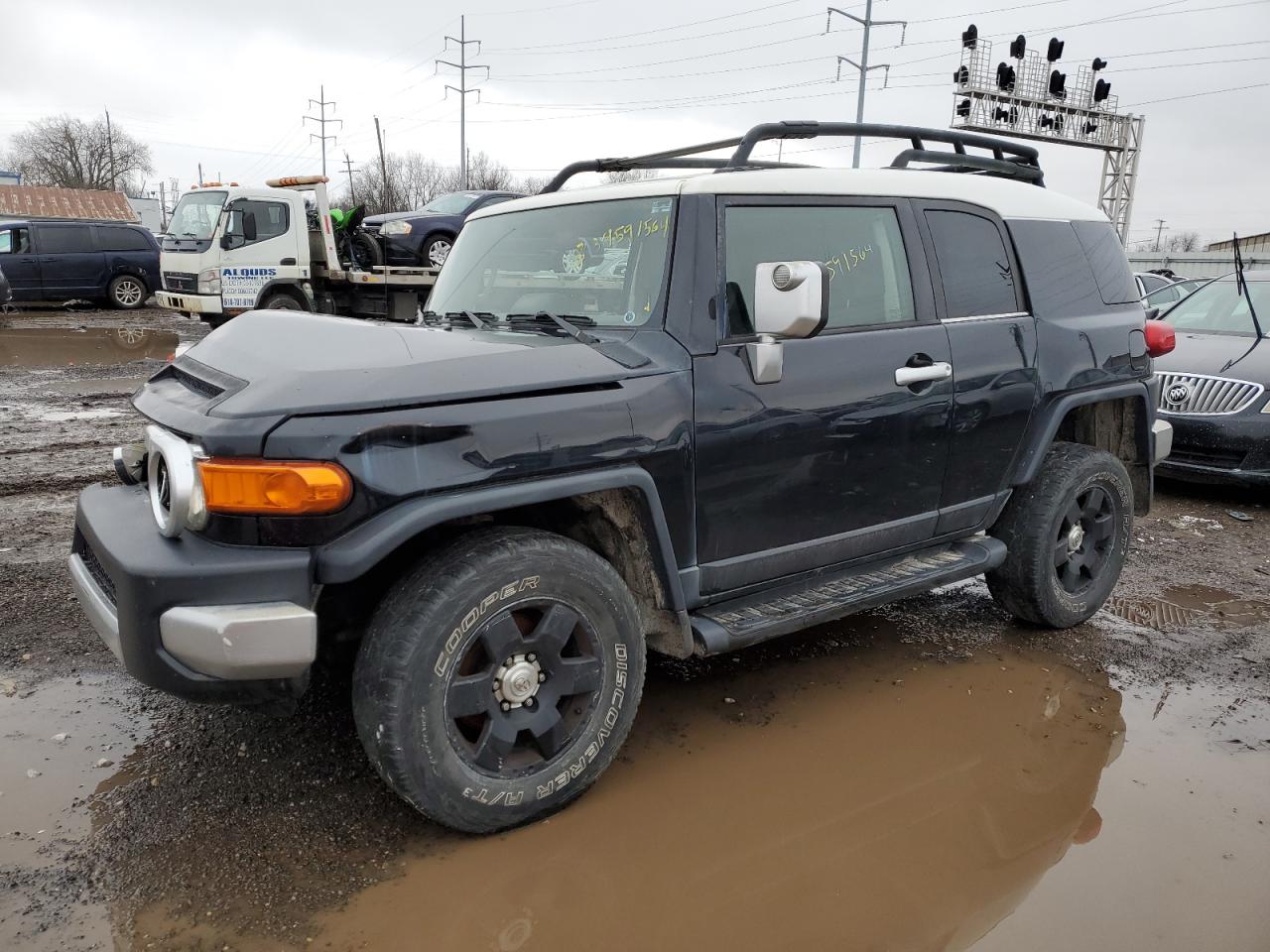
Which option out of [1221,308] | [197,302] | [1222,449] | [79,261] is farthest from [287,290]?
[1222,449]

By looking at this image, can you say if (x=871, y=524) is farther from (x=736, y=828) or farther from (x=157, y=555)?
(x=157, y=555)

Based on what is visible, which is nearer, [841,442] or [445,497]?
[445,497]

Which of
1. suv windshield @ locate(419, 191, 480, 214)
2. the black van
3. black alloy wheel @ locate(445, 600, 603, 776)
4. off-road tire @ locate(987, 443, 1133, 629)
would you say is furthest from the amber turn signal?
the black van

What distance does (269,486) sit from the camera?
91.0 inches

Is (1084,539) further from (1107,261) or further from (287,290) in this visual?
(287,290)

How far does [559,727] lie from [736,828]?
62 centimetres

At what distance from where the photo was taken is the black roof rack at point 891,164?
3.52 m

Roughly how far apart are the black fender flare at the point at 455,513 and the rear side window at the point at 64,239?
65.1 ft

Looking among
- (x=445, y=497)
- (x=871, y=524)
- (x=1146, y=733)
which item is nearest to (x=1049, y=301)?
(x=871, y=524)

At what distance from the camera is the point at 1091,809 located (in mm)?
2969

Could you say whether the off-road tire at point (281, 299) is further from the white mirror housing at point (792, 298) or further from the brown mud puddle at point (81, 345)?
the white mirror housing at point (792, 298)

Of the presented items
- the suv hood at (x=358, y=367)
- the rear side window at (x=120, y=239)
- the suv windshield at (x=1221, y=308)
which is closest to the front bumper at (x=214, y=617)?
the suv hood at (x=358, y=367)

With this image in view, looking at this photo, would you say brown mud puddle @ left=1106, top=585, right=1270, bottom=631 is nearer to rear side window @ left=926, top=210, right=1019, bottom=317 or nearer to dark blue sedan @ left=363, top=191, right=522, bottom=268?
rear side window @ left=926, top=210, right=1019, bottom=317

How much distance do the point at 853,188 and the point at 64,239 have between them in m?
19.7
